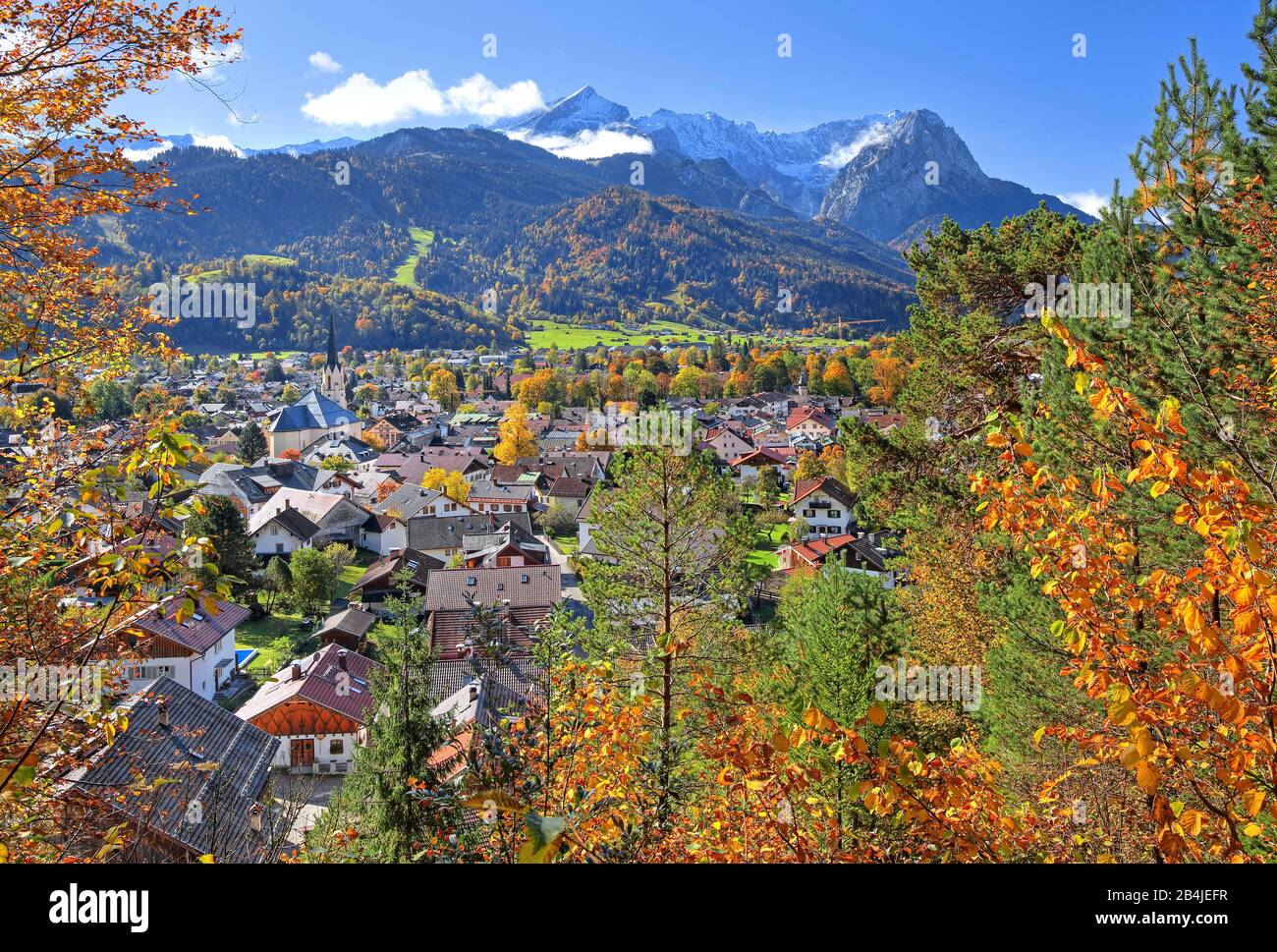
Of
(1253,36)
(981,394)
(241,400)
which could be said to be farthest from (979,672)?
(241,400)

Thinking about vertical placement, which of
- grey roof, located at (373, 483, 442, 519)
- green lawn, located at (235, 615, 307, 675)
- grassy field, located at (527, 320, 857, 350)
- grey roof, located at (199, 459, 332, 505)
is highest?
grassy field, located at (527, 320, 857, 350)

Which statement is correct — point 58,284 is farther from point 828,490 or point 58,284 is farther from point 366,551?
point 828,490

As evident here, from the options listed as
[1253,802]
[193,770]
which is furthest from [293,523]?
[1253,802]

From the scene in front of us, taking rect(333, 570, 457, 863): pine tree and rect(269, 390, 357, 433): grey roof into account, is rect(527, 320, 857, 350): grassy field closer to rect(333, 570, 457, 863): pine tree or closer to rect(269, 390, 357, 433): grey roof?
rect(269, 390, 357, 433): grey roof

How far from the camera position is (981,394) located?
13.3 metres

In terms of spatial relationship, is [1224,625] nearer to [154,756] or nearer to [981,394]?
[981,394]

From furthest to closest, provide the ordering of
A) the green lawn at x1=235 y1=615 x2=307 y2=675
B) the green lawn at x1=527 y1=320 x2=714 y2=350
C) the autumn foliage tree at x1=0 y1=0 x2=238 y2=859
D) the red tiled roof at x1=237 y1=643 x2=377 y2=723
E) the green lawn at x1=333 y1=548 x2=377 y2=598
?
the green lawn at x1=527 y1=320 x2=714 y2=350
the green lawn at x1=333 y1=548 x2=377 y2=598
the green lawn at x1=235 y1=615 x2=307 y2=675
the red tiled roof at x1=237 y1=643 x2=377 y2=723
the autumn foliage tree at x1=0 y1=0 x2=238 y2=859

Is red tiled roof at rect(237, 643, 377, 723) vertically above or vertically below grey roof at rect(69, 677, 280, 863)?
below

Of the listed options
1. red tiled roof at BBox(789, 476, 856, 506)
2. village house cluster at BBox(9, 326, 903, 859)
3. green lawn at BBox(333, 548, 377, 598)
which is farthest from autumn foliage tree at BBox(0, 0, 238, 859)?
Result: red tiled roof at BBox(789, 476, 856, 506)

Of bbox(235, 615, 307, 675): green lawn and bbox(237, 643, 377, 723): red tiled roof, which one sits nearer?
bbox(237, 643, 377, 723): red tiled roof

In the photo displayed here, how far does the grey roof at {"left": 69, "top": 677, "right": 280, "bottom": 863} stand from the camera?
9.53m

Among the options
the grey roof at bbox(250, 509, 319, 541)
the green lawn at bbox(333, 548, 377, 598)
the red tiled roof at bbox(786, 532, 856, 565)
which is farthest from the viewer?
the grey roof at bbox(250, 509, 319, 541)

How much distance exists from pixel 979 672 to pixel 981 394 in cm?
459

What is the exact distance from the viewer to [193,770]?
934 cm
